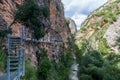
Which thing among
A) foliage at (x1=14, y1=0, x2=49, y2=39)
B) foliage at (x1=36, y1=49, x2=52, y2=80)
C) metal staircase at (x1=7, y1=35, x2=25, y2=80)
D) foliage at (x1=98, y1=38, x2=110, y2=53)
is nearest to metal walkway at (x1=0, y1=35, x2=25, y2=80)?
metal staircase at (x1=7, y1=35, x2=25, y2=80)

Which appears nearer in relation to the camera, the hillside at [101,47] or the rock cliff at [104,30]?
the hillside at [101,47]

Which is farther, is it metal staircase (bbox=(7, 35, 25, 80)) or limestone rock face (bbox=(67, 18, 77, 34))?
limestone rock face (bbox=(67, 18, 77, 34))

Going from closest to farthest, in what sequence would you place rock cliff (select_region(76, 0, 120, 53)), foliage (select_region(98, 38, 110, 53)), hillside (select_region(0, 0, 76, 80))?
hillside (select_region(0, 0, 76, 80)) → foliage (select_region(98, 38, 110, 53)) → rock cliff (select_region(76, 0, 120, 53))

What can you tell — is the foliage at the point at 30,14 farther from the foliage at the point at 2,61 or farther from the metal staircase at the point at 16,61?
the foliage at the point at 2,61

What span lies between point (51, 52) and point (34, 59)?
1507 centimetres

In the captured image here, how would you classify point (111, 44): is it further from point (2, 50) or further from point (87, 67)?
point (2, 50)

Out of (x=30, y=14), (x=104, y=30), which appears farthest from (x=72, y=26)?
(x=30, y=14)

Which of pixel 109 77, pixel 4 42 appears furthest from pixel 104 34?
pixel 4 42

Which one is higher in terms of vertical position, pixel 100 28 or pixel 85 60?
pixel 100 28

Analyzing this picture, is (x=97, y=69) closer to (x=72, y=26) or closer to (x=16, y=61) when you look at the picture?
(x=16, y=61)

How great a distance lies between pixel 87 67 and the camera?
60875 millimetres

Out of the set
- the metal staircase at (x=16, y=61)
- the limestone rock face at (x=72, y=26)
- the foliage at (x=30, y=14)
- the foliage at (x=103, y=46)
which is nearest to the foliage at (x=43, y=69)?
the metal staircase at (x=16, y=61)

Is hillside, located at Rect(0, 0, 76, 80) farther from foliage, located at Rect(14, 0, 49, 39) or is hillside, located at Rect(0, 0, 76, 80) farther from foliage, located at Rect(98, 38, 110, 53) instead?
foliage, located at Rect(98, 38, 110, 53)

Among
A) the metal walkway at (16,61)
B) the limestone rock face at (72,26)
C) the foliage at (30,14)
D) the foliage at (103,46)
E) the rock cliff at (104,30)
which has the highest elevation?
the limestone rock face at (72,26)
